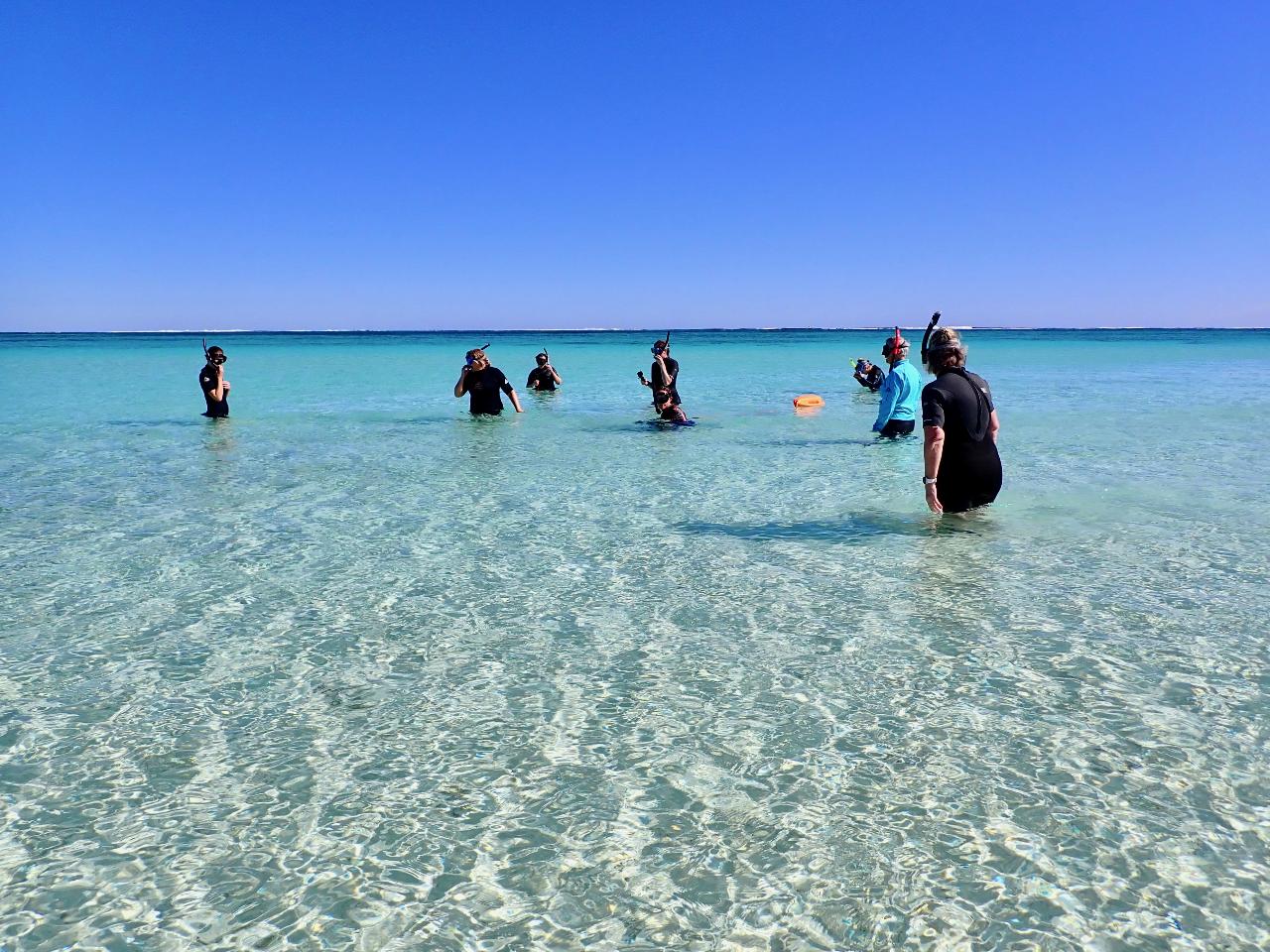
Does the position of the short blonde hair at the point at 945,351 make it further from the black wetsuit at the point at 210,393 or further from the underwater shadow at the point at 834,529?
the black wetsuit at the point at 210,393

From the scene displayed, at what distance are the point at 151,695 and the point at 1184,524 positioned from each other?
27.8 feet

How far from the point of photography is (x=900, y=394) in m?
14.4

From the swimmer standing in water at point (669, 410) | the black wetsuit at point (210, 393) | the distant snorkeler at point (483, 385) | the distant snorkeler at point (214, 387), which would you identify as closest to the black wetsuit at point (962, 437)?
the swimmer standing in water at point (669, 410)

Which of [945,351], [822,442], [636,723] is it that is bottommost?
[636,723]

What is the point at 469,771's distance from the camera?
12.9 ft

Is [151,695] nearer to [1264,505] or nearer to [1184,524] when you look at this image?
[1184,524]

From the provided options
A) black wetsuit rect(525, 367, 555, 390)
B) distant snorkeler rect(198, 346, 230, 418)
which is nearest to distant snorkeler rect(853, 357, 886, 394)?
black wetsuit rect(525, 367, 555, 390)

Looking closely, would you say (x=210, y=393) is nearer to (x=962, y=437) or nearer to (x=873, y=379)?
(x=962, y=437)

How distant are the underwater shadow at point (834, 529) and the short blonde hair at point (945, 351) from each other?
5.15 ft

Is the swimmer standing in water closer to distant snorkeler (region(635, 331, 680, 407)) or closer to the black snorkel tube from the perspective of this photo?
distant snorkeler (region(635, 331, 680, 407))

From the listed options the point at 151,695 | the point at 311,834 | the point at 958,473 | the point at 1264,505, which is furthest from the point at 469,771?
the point at 1264,505

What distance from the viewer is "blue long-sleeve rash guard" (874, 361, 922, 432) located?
14117mm

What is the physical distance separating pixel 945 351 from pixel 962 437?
80 cm

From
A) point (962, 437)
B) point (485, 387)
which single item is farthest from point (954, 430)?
point (485, 387)
